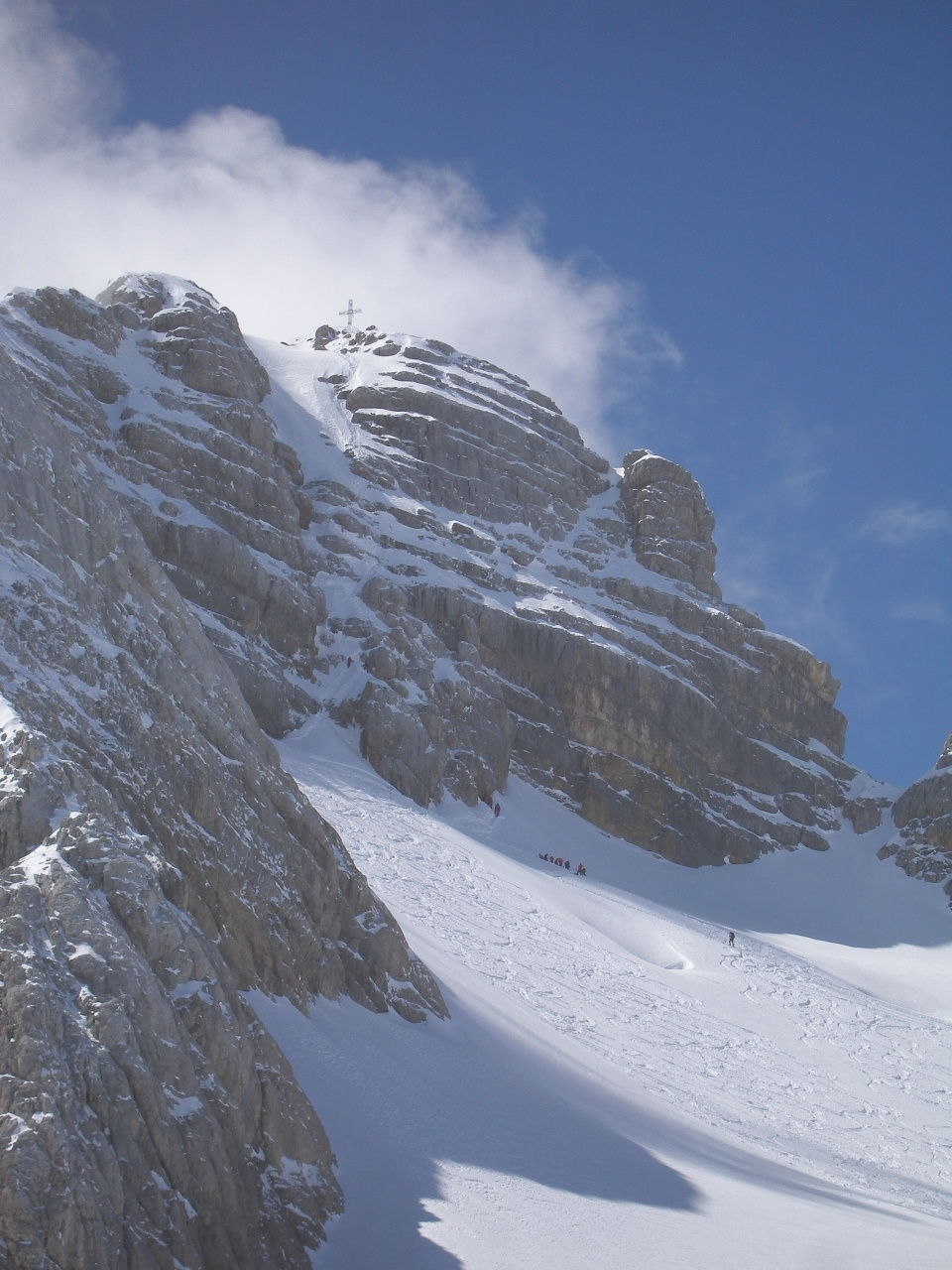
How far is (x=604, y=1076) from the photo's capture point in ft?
93.6

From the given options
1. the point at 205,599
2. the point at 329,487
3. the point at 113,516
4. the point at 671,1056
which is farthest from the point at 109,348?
the point at 671,1056

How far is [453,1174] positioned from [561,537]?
77544 mm

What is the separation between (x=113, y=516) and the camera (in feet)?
73.5

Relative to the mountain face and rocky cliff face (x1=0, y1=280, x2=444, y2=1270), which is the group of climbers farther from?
rocky cliff face (x1=0, y1=280, x2=444, y2=1270)

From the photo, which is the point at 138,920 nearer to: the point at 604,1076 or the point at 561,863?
the point at 604,1076

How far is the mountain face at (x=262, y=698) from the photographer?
12.4 metres

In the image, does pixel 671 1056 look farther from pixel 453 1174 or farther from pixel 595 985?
pixel 453 1174

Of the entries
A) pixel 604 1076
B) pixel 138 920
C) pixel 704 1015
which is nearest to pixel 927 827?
pixel 704 1015

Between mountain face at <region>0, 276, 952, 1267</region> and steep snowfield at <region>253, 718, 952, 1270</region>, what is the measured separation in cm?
200

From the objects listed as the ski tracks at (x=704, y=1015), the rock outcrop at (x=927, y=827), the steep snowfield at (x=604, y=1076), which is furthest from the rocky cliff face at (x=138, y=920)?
the rock outcrop at (x=927, y=827)

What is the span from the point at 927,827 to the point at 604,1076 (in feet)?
196

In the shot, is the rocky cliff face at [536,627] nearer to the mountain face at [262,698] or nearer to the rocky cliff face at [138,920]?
the mountain face at [262,698]

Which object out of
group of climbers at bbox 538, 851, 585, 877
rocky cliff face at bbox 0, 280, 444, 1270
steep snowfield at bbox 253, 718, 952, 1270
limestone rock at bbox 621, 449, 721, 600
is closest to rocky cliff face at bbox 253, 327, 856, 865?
limestone rock at bbox 621, 449, 721, 600

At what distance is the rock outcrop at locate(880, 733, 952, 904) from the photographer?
76500 mm
